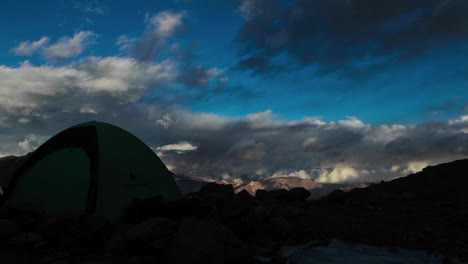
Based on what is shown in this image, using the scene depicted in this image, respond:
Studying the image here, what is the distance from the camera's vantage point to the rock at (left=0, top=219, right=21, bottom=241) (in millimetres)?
10266

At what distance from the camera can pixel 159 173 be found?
14.7 metres

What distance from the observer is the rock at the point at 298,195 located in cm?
2109

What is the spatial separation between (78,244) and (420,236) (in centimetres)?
1045

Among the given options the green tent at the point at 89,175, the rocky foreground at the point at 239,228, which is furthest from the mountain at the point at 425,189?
the green tent at the point at 89,175

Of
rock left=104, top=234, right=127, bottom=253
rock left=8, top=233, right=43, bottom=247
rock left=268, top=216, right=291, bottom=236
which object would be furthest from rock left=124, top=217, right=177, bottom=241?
rock left=268, top=216, right=291, bottom=236

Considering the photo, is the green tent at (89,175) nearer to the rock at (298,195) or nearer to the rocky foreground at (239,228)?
the rocky foreground at (239,228)

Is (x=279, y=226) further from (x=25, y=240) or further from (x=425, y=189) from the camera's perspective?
(x=425, y=189)

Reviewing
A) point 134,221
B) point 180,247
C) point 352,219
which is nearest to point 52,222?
point 134,221

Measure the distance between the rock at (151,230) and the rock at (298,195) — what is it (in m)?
11.9

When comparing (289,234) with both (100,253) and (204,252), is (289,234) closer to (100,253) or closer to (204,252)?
(204,252)

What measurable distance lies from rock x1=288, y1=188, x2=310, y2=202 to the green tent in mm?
8225

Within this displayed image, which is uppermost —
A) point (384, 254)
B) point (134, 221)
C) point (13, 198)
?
point (13, 198)

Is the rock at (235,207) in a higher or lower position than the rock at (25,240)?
higher

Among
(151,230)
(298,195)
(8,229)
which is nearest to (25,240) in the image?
(8,229)
